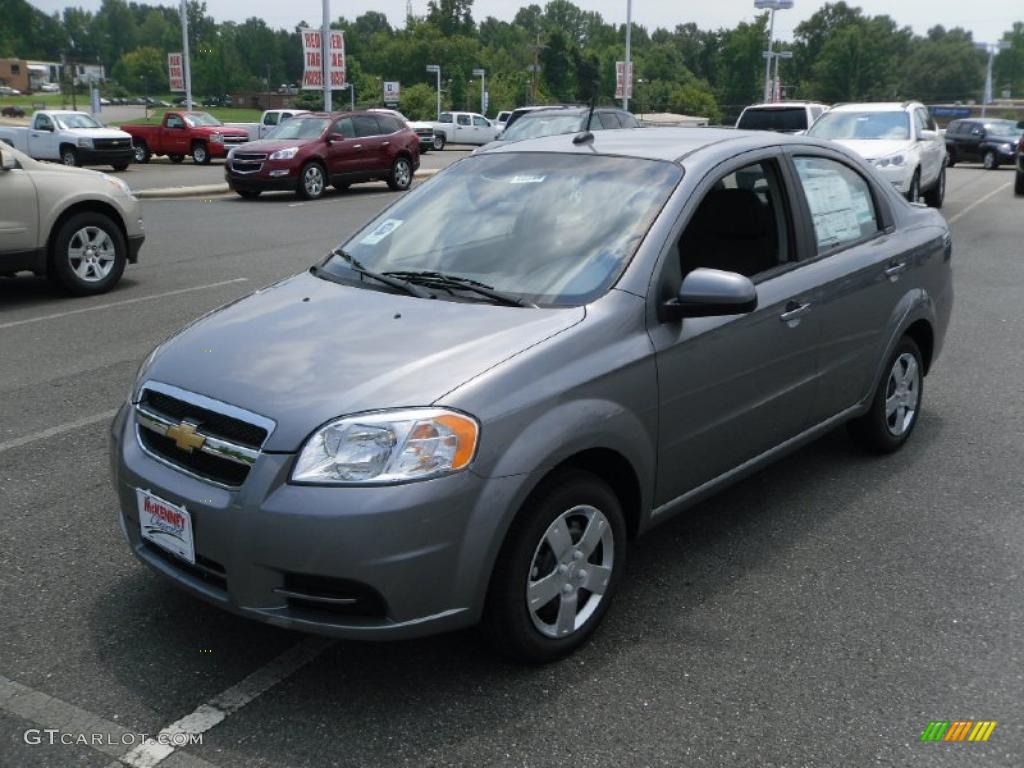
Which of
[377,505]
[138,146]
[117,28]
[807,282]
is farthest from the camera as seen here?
[117,28]

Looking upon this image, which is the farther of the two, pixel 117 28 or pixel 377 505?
pixel 117 28

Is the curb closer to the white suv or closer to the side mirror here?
the white suv

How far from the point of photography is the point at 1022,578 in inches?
158

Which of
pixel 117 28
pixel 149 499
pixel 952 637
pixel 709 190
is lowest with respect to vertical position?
pixel 952 637

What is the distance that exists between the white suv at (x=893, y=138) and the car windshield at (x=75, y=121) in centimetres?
1911

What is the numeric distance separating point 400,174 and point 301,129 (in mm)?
2414

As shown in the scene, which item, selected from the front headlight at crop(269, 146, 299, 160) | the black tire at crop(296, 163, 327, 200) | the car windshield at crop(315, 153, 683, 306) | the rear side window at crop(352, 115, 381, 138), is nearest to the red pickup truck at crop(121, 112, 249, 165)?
the rear side window at crop(352, 115, 381, 138)

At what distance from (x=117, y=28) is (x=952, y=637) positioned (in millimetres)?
215469

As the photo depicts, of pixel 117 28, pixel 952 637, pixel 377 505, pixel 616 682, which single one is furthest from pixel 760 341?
pixel 117 28

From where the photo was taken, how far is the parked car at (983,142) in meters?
32.5

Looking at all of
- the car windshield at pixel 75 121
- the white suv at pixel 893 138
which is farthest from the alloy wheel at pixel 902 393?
the car windshield at pixel 75 121

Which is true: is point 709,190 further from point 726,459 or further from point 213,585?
point 213,585

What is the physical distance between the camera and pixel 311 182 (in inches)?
794

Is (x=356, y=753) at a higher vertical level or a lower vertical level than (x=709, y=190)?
lower
